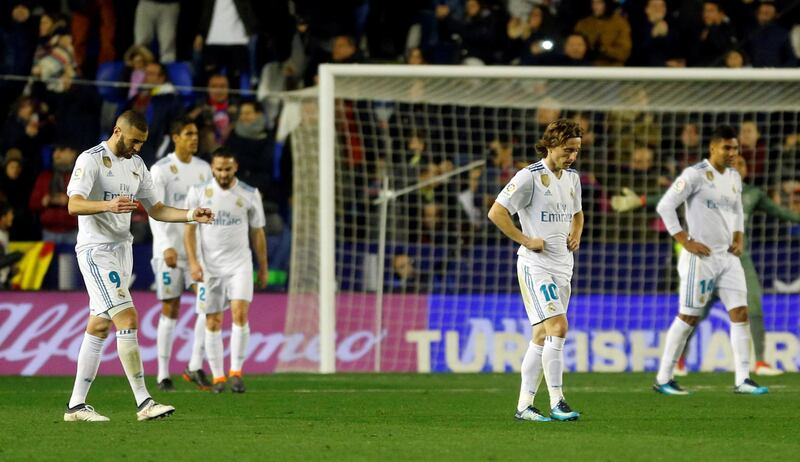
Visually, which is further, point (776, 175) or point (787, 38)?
point (787, 38)

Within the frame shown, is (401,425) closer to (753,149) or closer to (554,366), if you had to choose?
(554,366)

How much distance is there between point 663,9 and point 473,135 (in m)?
3.23

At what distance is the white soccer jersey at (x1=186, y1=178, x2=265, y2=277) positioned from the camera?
11.8m

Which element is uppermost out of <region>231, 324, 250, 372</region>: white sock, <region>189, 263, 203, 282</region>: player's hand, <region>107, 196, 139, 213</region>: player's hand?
<region>107, 196, 139, 213</region>: player's hand

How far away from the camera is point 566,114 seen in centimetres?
1695

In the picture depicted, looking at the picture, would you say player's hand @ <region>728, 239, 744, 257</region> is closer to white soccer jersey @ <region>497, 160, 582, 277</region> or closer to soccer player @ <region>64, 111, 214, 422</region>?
white soccer jersey @ <region>497, 160, 582, 277</region>

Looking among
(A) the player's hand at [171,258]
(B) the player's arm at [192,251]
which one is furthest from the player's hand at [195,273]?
(A) the player's hand at [171,258]

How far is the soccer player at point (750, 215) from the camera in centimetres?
1353

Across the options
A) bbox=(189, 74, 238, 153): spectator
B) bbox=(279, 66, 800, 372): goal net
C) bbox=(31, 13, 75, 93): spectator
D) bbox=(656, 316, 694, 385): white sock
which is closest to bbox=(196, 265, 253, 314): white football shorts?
bbox=(279, 66, 800, 372): goal net

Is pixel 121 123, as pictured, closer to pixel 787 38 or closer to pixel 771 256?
pixel 771 256

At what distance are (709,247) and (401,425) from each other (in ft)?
13.1

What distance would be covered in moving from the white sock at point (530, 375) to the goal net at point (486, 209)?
5837mm

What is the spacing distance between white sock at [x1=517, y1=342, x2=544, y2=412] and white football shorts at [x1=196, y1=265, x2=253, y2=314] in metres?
3.57

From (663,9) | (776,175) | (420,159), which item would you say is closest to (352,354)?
(420,159)
